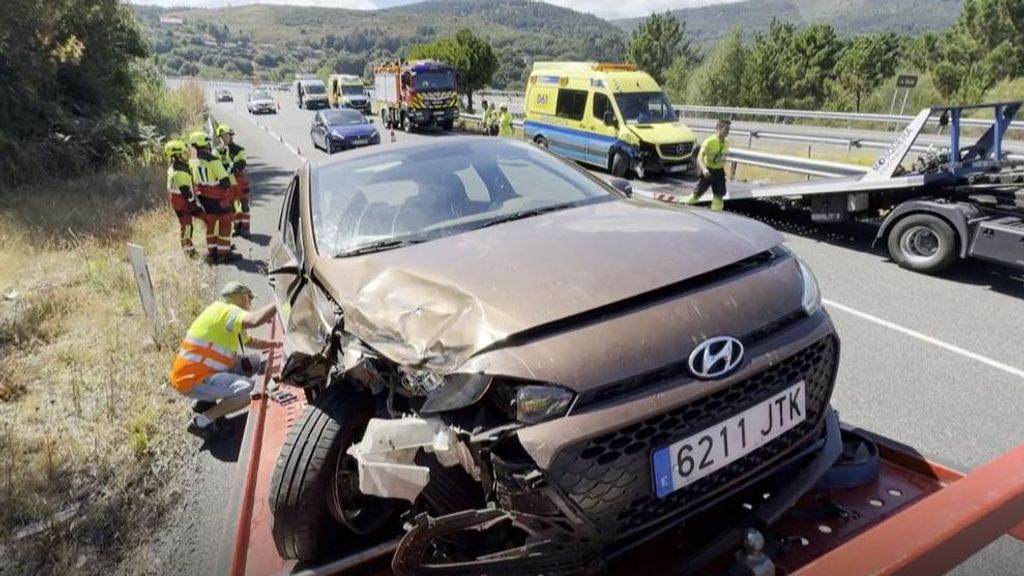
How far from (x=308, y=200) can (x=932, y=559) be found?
2.89m

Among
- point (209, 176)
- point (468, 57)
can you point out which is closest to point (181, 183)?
point (209, 176)

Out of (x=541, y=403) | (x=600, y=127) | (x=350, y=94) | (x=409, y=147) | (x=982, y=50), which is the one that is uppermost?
(x=982, y=50)

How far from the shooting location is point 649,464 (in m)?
1.71

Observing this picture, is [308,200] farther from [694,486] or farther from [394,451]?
[694,486]

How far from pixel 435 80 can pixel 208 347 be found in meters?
Result: 22.9

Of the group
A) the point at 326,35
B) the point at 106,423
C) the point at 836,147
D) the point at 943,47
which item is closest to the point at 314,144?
the point at 836,147

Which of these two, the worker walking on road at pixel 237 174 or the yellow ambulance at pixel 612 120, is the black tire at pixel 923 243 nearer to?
the yellow ambulance at pixel 612 120

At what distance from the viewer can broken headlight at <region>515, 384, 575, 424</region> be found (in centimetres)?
165

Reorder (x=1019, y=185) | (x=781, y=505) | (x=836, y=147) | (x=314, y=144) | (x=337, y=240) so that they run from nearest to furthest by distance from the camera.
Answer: (x=781, y=505) → (x=337, y=240) → (x=1019, y=185) → (x=836, y=147) → (x=314, y=144)

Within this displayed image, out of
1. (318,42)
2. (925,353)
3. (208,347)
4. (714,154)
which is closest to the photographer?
(208,347)

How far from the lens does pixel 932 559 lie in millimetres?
1284

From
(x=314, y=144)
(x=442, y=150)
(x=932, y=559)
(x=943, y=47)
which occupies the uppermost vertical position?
(x=943, y=47)

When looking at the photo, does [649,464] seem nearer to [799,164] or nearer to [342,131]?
[799,164]

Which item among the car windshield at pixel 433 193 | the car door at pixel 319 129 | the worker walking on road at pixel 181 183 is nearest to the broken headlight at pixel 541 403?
the car windshield at pixel 433 193
